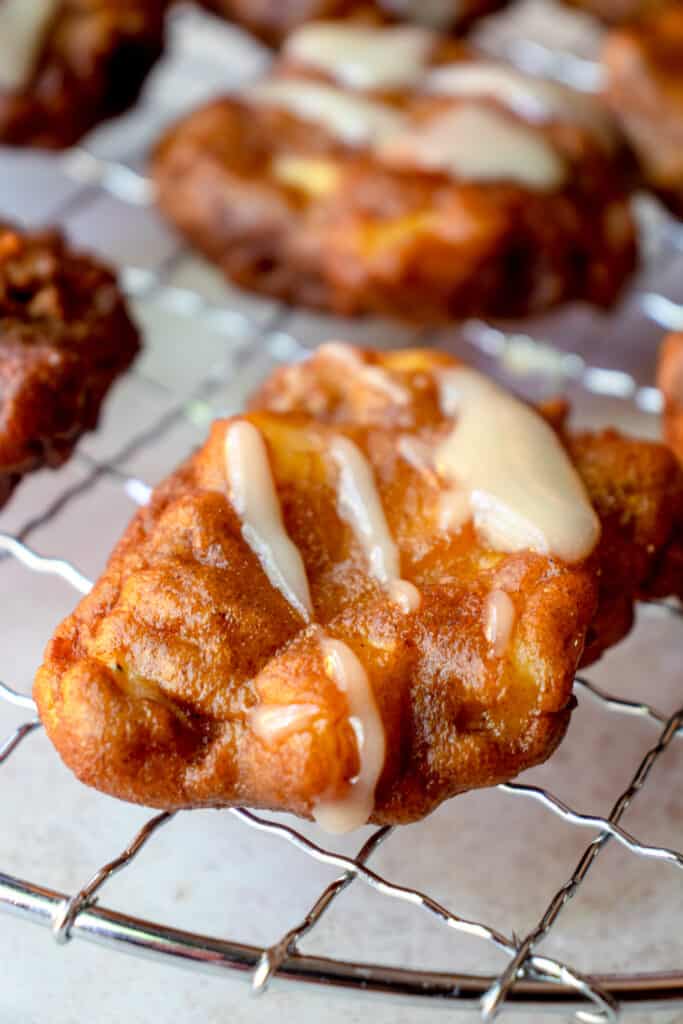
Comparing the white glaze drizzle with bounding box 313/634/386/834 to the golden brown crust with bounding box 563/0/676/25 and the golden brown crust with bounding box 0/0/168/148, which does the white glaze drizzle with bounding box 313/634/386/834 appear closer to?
the golden brown crust with bounding box 0/0/168/148

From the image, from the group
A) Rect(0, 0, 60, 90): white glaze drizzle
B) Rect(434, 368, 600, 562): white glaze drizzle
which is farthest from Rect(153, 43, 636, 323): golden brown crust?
Rect(434, 368, 600, 562): white glaze drizzle

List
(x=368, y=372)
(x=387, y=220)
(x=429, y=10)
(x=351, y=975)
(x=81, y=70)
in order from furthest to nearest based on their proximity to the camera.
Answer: (x=429, y=10) < (x=81, y=70) < (x=387, y=220) < (x=368, y=372) < (x=351, y=975)

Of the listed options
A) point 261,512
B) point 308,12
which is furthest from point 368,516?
point 308,12

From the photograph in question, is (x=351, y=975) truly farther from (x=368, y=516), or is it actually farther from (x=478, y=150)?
(x=478, y=150)

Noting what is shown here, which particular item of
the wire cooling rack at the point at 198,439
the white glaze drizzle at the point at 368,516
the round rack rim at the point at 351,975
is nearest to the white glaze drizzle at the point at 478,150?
the wire cooling rack at the point at 198,439

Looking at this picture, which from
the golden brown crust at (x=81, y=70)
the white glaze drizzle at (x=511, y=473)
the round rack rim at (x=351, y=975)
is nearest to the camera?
the round rack rim at (x=351, y=975)

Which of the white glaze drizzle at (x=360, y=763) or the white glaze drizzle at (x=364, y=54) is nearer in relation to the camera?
the white glaze drizzle at (x=360, y=763)

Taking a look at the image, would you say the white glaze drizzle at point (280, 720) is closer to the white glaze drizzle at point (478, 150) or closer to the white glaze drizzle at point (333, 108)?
the white glaze drizzle at point (478, 150)
